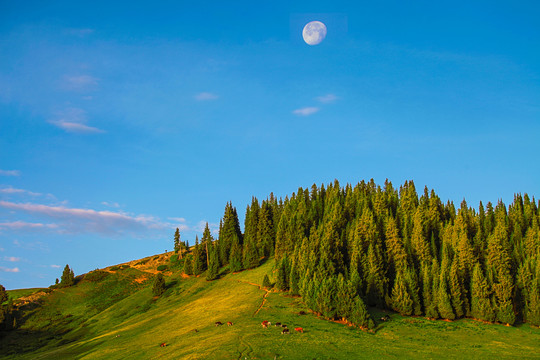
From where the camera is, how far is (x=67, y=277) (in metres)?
155

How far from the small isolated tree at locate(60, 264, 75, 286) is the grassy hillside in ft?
55.8

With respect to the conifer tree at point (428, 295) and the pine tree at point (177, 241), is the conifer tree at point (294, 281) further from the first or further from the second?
the pine tree at point (177, 241)

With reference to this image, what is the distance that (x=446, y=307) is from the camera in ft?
264

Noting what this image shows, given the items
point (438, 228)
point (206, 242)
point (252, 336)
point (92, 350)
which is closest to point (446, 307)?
point (252, 336)

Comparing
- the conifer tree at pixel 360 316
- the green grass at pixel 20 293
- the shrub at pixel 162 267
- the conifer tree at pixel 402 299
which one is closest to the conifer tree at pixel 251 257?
the shrub at pixel 162 267

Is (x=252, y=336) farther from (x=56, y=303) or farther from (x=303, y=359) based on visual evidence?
(x=56, y=303)

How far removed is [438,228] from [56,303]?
130m

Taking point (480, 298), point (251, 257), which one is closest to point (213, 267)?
point (251, 257)

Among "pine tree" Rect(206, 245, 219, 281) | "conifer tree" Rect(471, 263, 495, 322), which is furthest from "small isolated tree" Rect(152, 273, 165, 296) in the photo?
"conifer tree" Rect(471, 263, 495, 322)

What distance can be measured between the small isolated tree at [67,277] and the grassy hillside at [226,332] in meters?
17.0

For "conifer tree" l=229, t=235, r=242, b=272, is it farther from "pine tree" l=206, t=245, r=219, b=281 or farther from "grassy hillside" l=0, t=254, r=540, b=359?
"pine tree" l=206, t=245, r=219, b=281

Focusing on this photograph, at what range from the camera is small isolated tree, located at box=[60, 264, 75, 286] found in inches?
6043

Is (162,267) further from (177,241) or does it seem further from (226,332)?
(226,332)

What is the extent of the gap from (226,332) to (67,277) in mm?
115150
